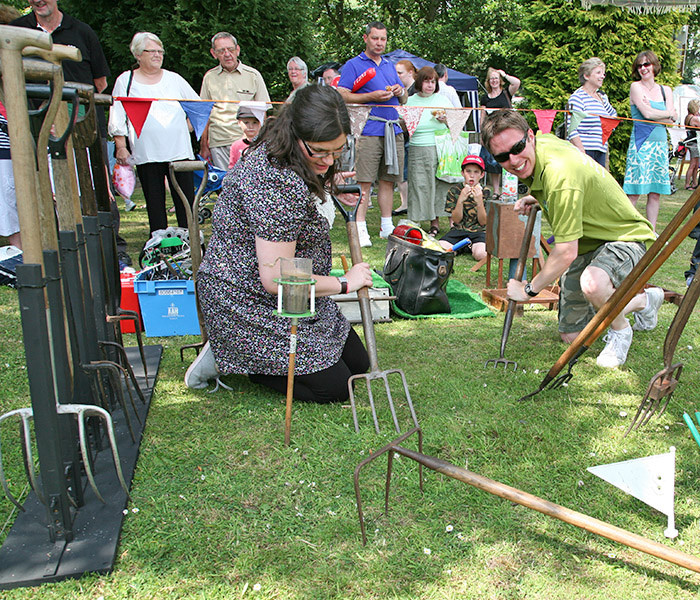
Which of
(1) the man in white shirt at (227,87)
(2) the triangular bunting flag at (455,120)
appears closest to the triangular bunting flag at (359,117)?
(1) the man in white shirt at (227,87)

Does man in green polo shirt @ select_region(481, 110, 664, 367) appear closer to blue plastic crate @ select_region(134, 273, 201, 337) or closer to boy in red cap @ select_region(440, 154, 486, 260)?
blue plastic crate @ select_region(134, 273, 201, 337)

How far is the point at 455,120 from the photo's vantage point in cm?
724

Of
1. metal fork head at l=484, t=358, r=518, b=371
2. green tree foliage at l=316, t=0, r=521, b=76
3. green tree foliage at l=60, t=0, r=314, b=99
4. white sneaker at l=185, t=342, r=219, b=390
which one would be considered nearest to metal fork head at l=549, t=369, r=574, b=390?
metal fork head at l=484, t=358, r=518, b=371

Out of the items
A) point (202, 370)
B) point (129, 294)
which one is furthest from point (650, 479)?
point (129, 294)

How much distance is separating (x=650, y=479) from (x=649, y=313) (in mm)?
2237

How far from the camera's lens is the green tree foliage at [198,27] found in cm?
1184

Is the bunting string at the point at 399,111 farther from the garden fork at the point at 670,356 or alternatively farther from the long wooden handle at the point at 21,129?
the long wooden handle at the point at 21,129

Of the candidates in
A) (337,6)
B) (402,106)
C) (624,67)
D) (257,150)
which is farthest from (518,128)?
(337,6)

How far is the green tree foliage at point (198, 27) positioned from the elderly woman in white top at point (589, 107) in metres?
7.44

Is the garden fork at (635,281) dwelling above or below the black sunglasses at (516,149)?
below

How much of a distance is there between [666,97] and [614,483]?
6071 mm

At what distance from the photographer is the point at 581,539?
2.16m

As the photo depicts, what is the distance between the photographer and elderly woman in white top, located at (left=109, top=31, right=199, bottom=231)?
5.56 m

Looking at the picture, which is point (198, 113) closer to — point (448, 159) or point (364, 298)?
point (448, 159)
